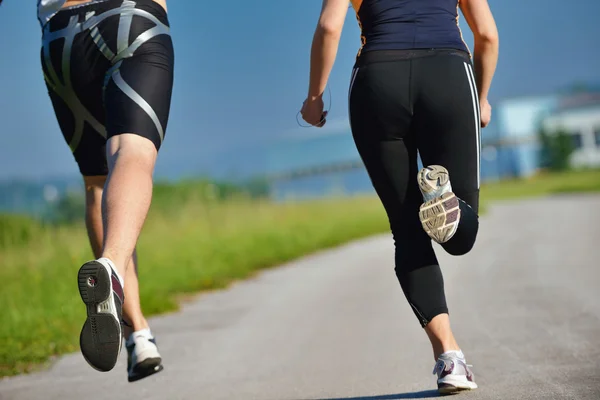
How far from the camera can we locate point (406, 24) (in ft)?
12.4

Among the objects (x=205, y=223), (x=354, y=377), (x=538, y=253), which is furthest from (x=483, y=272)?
(x=205, y=223)

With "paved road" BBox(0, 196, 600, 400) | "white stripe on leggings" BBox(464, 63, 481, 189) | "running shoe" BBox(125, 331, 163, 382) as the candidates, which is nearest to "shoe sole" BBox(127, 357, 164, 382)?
"running shoe" BBox(125, 331, 163, 382)

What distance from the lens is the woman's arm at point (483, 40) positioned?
395 centimetres

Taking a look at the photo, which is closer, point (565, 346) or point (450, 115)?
point (450, 115)

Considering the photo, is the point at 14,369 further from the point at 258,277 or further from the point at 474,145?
the point at 258,277

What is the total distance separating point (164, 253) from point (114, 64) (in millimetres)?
10427

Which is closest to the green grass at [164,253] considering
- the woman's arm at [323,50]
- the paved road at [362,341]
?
the paved road at [362,341]

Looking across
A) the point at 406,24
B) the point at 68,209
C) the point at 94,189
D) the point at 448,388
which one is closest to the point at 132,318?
the point at 94,189

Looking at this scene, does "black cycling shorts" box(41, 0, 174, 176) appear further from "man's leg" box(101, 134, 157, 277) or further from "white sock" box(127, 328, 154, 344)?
"white sock" box(127, 328, 154, 344)

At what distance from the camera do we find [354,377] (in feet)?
15.6

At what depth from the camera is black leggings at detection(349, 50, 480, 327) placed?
3801 millimetres

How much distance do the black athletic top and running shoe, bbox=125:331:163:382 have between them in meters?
1.50

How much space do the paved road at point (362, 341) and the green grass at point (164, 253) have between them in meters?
0.62

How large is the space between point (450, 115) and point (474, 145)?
0.16 m
